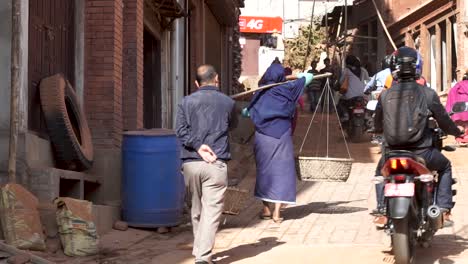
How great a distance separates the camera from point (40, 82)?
8242 mm

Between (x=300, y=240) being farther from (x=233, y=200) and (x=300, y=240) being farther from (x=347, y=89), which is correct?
(x=347, y=89)

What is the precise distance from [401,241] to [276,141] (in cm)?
322

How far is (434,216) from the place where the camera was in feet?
21.2

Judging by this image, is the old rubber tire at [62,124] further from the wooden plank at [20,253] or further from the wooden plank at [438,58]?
the wooden plank at [438,58]

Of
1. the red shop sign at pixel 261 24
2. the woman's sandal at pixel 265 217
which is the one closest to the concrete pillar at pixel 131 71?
the woman's sandal at pixel 265 217

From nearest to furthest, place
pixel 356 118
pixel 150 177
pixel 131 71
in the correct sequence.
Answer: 1. pixel 150 177
2. pixel 131 71
3. pixel 356 118

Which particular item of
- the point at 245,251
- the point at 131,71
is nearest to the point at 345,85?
the point at 131,71

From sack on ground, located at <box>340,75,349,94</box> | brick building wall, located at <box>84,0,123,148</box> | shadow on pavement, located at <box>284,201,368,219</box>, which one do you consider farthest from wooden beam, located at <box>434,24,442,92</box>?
brick building wall, located at <box>84,0,123,148</box>

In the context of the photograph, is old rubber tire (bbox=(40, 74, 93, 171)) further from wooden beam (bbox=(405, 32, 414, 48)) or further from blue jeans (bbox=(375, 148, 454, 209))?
wooden beam (bbox=(405, 32, 414, 48))

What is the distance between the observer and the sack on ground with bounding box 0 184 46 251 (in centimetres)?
667

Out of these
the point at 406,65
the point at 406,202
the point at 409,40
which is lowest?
the point at 406,202

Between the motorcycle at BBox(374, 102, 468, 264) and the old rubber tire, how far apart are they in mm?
3292

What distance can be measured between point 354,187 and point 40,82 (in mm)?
5828

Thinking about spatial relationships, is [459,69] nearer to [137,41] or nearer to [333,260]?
[137,41]
